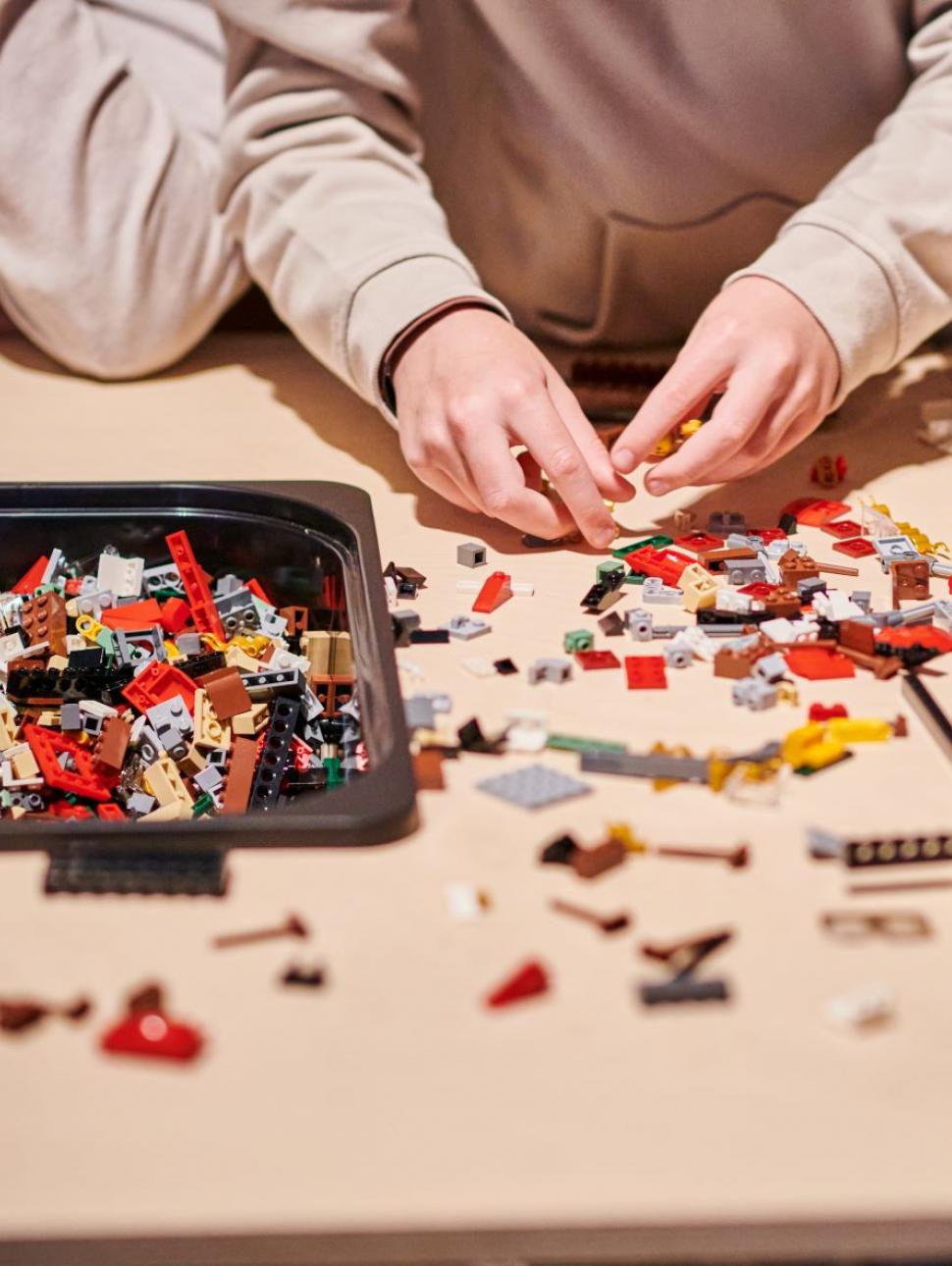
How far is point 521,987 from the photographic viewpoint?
43 cm

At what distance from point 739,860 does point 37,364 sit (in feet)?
2.59

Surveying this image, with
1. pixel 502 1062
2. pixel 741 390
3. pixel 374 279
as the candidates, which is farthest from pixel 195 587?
pixel 502 1062

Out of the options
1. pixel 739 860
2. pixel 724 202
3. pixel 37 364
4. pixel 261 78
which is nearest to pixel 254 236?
pixel 261 78

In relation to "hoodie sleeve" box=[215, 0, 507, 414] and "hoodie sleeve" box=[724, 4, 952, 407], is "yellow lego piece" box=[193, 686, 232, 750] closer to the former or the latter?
"hoodie sleeve" box=[215, 0, 507, 414]

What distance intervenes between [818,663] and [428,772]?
216mm

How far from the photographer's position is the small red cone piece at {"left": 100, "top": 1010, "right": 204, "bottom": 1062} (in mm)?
407

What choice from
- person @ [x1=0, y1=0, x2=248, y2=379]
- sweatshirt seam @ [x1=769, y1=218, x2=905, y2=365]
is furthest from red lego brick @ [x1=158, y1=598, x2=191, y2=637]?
sweatshirt seam @ [x1=769, y1=218, x2=905, y2=365]

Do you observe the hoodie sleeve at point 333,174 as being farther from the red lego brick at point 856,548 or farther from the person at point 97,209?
the red lego brick at point 856,548

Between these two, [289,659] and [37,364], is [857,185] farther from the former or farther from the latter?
[37,364]

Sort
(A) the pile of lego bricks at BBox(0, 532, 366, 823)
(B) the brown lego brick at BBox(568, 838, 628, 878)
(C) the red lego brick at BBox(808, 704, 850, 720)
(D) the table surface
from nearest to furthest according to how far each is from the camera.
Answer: (D) the table surface < (B) the brown lego brick at BBox(568, 838, 628, 878) < (C) the red lego brick at BBox(808, 704, 850, 720) < (A) the pile of lego bricks at BBox(0, 532, 366, 823)

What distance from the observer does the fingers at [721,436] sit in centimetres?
78

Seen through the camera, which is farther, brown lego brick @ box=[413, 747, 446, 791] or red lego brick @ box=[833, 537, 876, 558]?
red lego brick @ box=[833, 537, 876, 558]

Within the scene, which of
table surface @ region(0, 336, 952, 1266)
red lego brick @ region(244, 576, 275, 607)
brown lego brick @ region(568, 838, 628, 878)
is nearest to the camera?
table surface @ region(0, 336, 952, 1266)

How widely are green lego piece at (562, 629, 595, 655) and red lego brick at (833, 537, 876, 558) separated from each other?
0.65 feet
